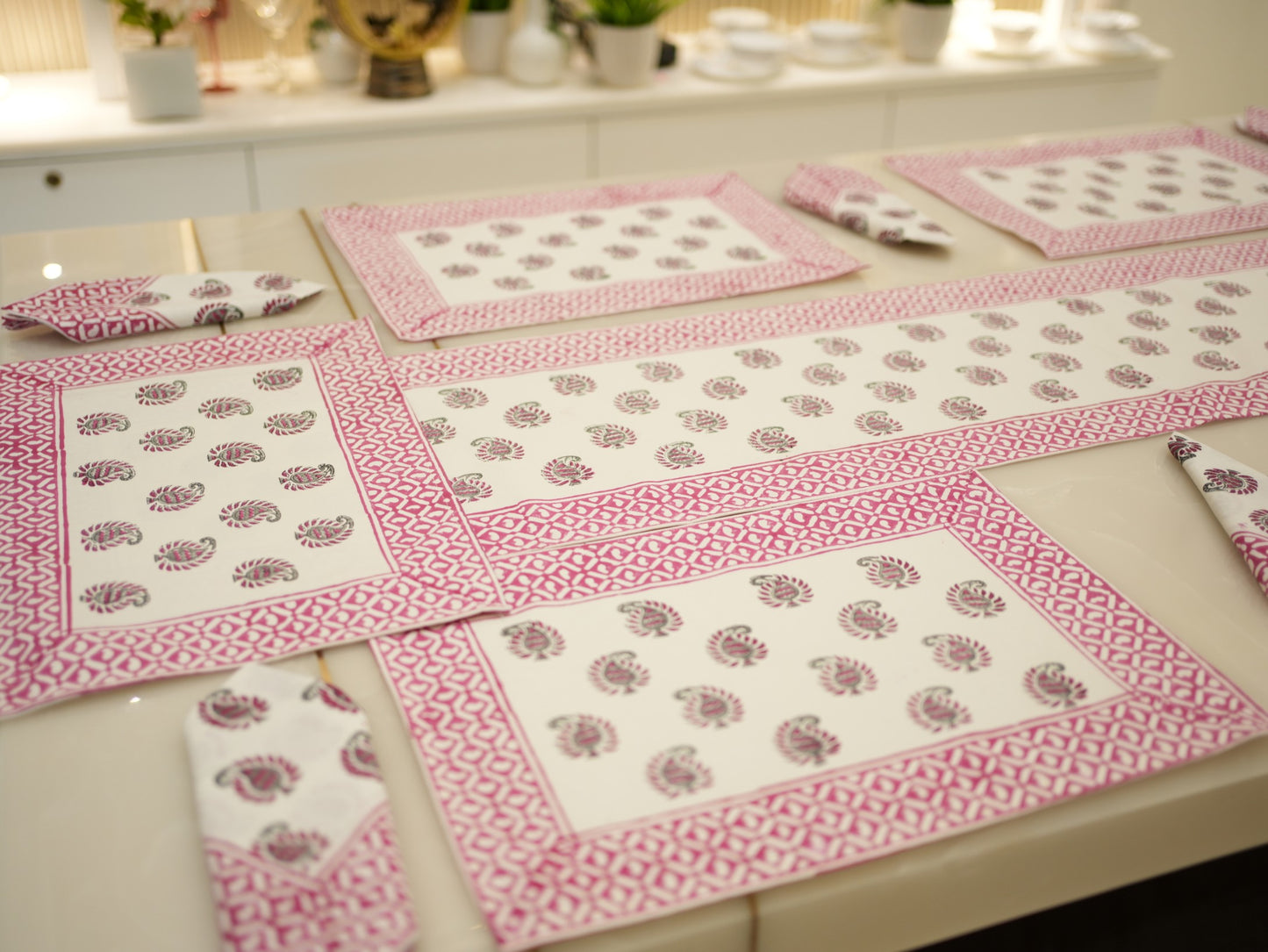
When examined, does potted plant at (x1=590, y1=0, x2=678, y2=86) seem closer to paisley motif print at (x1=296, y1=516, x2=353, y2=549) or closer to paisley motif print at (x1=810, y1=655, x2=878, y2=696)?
paisley motif print at (x1=296, y1=516, x2=353, y2=549)

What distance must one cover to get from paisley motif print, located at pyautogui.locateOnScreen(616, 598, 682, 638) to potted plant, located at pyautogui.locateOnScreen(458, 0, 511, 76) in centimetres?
214

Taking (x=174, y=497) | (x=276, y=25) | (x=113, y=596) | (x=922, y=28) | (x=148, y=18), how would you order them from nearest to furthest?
(x=113, y=596) < (x=174, y=497) < (x=148, y=18) < (x=276, y=25) < (x=922, y=28)

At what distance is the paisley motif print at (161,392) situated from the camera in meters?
1.04

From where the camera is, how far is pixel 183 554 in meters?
0.84

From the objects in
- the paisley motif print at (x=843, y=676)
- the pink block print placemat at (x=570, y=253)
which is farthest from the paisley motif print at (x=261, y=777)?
the pink block print placemat at (x=570, y=253)

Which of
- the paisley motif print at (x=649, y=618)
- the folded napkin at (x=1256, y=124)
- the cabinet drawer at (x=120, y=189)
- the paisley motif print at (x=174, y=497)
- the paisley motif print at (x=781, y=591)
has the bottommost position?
the cabinet drawer at (x=120, y=189)

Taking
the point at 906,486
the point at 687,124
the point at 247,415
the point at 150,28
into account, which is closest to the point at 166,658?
the point at 247,415

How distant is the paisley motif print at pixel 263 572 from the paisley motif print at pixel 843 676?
0.38m

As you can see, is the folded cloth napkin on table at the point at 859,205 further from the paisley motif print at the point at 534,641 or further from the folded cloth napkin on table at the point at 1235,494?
the paisley motif print at the point at 534,641

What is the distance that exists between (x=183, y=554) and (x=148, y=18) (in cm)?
175

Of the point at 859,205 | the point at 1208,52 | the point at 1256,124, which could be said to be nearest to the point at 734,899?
the point at 859,205

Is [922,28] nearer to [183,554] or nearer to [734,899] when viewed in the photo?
[183,554]

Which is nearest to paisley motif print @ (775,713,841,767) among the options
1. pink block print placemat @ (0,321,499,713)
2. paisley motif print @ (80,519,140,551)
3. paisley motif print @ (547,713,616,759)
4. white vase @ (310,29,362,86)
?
paisley motif print @ (547,713,616,759)

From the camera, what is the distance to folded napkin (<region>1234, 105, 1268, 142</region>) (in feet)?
5.91
